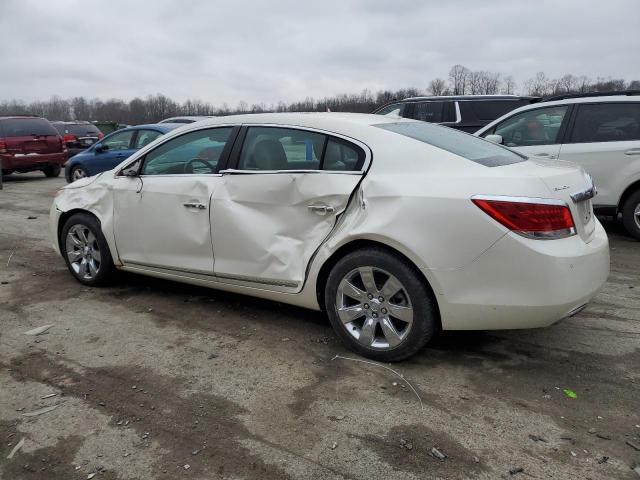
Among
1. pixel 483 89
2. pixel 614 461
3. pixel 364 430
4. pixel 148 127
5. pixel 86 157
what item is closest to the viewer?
pixel 614 461

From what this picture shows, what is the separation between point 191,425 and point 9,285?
3.47 meters

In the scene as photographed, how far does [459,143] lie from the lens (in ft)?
12.6

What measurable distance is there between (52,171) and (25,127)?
1.39m

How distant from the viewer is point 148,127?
10.6 meters

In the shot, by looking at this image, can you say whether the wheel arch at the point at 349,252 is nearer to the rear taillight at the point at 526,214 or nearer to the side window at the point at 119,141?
the rear taillight at the point at 526,214

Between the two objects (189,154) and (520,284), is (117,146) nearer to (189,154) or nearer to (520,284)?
(189,154)

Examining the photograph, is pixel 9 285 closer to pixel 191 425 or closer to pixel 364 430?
pixel 191 425

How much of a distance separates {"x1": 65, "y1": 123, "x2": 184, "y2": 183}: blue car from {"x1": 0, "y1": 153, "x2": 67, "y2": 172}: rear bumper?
2.77 metres

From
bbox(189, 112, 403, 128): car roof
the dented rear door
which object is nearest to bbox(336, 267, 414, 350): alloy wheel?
the dented rear door

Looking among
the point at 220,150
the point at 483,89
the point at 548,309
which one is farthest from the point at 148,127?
the point at 483,89

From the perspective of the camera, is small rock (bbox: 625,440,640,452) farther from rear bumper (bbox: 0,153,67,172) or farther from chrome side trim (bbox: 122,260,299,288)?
rear bumper (bbox: 0,153,67,172)

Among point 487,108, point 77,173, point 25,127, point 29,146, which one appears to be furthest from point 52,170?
point 487,108

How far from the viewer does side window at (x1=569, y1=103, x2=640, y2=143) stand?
22.0 ft

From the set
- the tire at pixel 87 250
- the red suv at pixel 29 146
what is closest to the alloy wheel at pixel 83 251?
the tire at pixel 87 250
